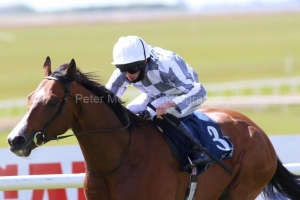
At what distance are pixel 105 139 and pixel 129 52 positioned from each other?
2.03 feet

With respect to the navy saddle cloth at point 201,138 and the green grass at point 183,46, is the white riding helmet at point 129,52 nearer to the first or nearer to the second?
the navy saddle cloth at point 201,138

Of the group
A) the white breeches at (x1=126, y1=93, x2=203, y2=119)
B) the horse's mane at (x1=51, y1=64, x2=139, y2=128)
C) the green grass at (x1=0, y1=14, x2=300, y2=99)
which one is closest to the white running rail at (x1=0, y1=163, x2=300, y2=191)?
the white breeches at (x1=126, y1=93, x2=203, y2=119)

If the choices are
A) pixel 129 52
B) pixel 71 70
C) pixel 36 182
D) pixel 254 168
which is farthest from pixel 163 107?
pixel 36 182

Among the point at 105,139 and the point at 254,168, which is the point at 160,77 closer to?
the point at 105,139

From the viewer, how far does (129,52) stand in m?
4.34

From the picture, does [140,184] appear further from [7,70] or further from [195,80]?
[7,70]

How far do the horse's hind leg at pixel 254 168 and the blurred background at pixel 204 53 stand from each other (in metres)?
4.85

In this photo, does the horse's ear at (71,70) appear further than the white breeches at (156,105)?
No

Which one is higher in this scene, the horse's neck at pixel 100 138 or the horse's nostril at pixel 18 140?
the horse's nostril at pixel 18 140

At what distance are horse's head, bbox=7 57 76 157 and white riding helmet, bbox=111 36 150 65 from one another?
39cm

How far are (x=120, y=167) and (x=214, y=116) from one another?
46.3 inches

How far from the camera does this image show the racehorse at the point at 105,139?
3885mm

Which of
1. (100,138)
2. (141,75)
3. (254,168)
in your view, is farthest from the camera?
(254,168)

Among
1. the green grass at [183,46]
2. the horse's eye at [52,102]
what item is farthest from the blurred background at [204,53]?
the horse's eye at [52,102]
